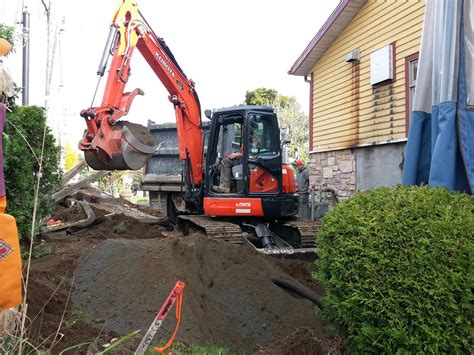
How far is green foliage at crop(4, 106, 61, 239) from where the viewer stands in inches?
203

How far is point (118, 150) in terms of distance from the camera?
23.1ft

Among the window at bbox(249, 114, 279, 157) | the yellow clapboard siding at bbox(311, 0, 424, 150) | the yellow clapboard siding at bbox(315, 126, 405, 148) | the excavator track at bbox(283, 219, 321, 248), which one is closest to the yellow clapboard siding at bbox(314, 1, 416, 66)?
the yellow clapboard siding at bbox(311, 0, 424, 150)

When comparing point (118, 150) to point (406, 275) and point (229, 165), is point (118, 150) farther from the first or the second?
point (406, 275)

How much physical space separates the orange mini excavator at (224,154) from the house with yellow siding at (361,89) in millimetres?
3024

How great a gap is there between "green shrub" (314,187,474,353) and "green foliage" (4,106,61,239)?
3.48m

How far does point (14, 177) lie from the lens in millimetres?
5324

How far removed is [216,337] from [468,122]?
8.88 ft

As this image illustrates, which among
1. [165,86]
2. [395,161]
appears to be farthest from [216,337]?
[395,161]

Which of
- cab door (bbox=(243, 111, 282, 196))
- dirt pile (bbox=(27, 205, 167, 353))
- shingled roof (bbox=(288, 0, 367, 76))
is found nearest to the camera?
dirt pile (bbox=(27, 205, 167, 353))

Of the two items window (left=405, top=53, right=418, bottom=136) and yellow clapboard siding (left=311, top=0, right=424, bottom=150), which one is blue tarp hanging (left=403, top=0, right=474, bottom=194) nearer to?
window (left=405, top=53, right=418, bottom=136)

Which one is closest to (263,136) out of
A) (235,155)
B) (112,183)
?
(235,155)

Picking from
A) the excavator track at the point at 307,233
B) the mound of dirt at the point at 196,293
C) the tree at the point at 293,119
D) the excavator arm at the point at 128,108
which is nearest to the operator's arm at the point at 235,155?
the excavator arm at the point at 128,108

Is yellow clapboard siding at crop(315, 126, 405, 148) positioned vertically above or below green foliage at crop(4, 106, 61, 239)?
above

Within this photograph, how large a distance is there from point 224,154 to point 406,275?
5.68 meters
